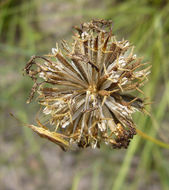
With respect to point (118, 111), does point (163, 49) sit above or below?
above

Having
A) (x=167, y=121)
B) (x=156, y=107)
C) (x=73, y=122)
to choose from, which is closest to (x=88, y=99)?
(x=73, y=122)

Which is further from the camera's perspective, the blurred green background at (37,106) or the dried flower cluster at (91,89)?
the blurred green background at (37,106)

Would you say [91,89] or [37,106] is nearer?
[91,89]

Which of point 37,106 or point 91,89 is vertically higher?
point 91,89

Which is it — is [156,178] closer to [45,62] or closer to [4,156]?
[4,156]
